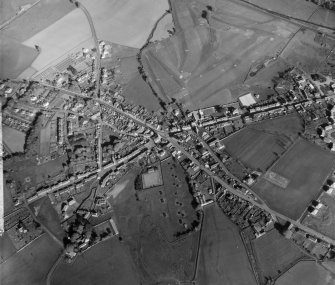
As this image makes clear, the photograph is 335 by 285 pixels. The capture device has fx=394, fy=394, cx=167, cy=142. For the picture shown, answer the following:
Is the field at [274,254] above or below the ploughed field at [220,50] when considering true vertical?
below

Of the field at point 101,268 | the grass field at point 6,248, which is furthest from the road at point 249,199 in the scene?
the grass field at point 6,248

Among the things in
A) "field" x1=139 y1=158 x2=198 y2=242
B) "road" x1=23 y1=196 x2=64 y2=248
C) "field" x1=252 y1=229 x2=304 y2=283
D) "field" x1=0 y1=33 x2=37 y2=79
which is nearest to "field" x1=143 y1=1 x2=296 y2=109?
"field" x1=139 y1=158 x2=198 y2=242

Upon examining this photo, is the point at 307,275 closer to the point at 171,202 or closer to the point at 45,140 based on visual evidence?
the point at 171,202

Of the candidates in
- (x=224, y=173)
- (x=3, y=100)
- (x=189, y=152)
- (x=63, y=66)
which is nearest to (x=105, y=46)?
(x=63, y=66)

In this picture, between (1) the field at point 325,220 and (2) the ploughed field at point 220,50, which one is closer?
(1) the field at point 325,220

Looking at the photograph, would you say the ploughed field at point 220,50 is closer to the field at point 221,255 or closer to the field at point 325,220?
the field at point 221,255

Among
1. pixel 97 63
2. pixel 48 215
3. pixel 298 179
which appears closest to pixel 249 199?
pixel 298 179
